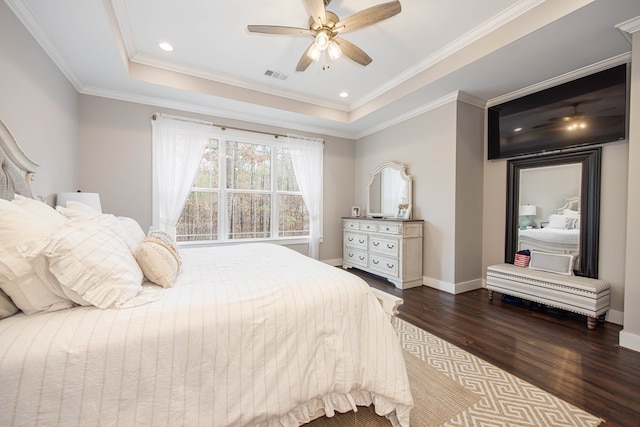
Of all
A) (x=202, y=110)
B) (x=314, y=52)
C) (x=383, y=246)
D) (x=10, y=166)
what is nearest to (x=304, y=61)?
(x=314, y=52)

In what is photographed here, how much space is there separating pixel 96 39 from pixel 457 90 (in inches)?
150

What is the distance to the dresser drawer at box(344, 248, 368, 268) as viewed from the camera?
4319 mm

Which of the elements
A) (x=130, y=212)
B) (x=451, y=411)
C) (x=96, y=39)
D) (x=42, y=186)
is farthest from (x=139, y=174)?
(x=451, y=411)

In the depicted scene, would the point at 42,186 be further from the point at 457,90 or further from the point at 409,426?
the point at 457,90

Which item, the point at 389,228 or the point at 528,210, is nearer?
the point at 528,210

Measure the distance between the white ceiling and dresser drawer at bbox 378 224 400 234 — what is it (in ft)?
5.61

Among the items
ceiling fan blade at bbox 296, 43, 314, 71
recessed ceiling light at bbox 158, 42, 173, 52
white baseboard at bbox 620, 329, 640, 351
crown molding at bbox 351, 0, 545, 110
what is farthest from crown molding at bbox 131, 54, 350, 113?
white baseboard at bbox 620, 329, 640, 351

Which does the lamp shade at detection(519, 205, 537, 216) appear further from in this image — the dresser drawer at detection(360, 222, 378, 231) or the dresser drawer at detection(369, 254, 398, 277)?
the dresser drawer at detection(360, 222, 378, 231)

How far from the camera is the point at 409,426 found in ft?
4.45

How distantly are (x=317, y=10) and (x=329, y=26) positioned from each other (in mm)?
178

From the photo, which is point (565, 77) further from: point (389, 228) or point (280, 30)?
point (280, 30)

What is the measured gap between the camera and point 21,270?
38.6 inches

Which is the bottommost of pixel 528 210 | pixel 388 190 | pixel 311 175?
pixel 528 210

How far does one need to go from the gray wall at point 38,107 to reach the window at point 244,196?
1.39m
